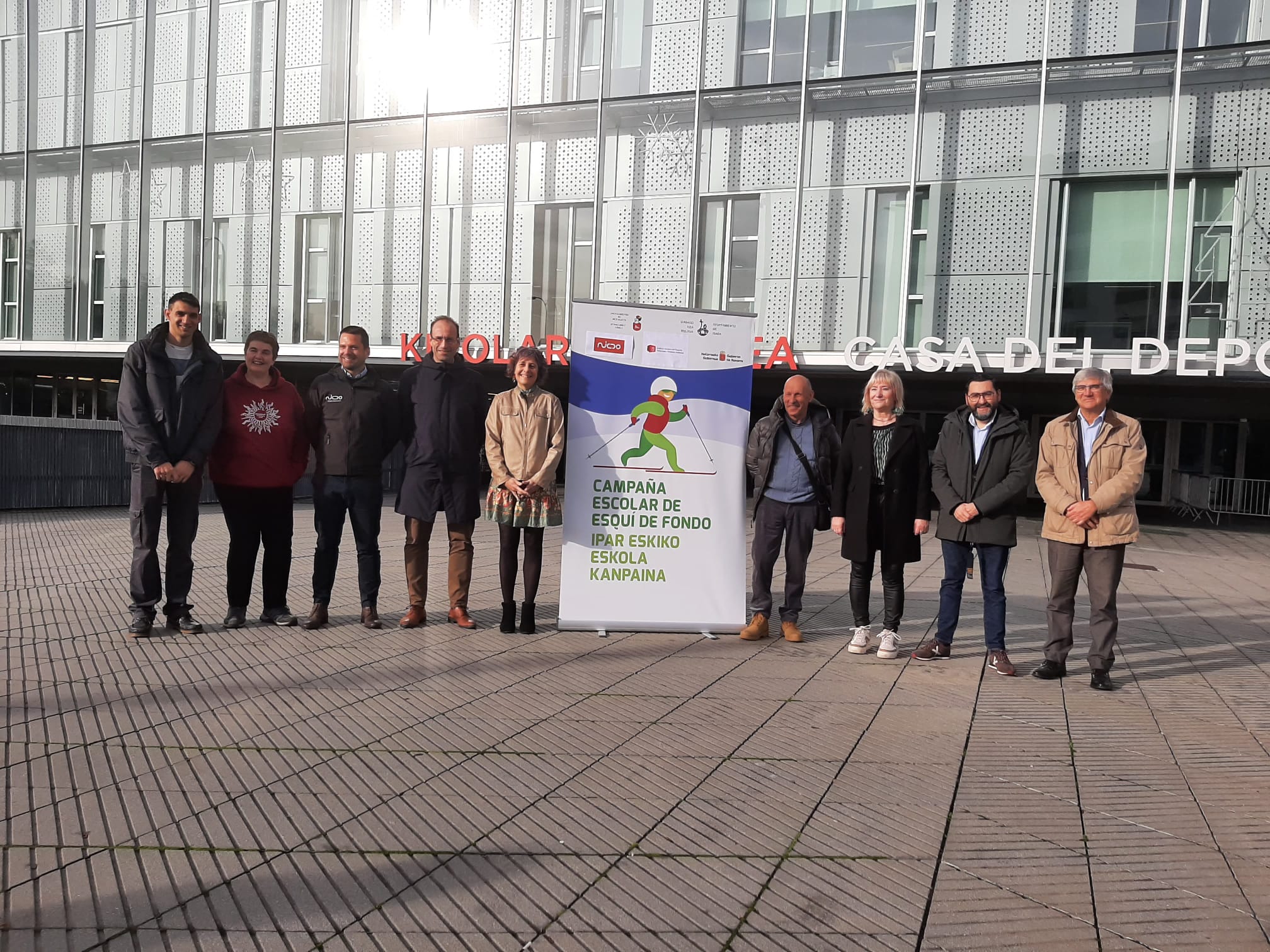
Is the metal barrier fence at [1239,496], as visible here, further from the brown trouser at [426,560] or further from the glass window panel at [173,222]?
the glass window panel at [173,222]

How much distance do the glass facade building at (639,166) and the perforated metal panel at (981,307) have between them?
40 millimetres

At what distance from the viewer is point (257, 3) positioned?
21922 mm

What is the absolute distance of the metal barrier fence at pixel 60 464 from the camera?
13.7 metres

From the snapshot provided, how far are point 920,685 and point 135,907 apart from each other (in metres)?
4.10

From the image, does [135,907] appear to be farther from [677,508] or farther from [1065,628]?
[1065,628]

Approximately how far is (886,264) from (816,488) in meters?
12.0

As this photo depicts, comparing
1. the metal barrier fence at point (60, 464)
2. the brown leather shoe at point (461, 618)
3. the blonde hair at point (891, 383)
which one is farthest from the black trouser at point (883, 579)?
the metal barrier fence at point (60, 464)

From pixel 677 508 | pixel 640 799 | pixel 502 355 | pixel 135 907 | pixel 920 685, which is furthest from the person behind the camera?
pixel 502 355

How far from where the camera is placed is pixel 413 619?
675 centimetres

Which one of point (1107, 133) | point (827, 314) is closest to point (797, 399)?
point (827, 314)

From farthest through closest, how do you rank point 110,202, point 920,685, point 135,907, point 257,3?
point 110,202 < point 257,3 < point 920,685 < point 135,907

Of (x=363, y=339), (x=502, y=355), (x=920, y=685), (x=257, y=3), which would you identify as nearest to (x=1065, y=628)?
(x=920, y=685)

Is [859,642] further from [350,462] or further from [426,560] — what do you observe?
[350,462]

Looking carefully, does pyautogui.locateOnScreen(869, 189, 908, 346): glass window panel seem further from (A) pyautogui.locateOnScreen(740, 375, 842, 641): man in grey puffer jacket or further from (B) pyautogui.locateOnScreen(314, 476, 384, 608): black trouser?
(B) pyautogui.locateOnScreen(314, 476, 384, 608): black trouser
